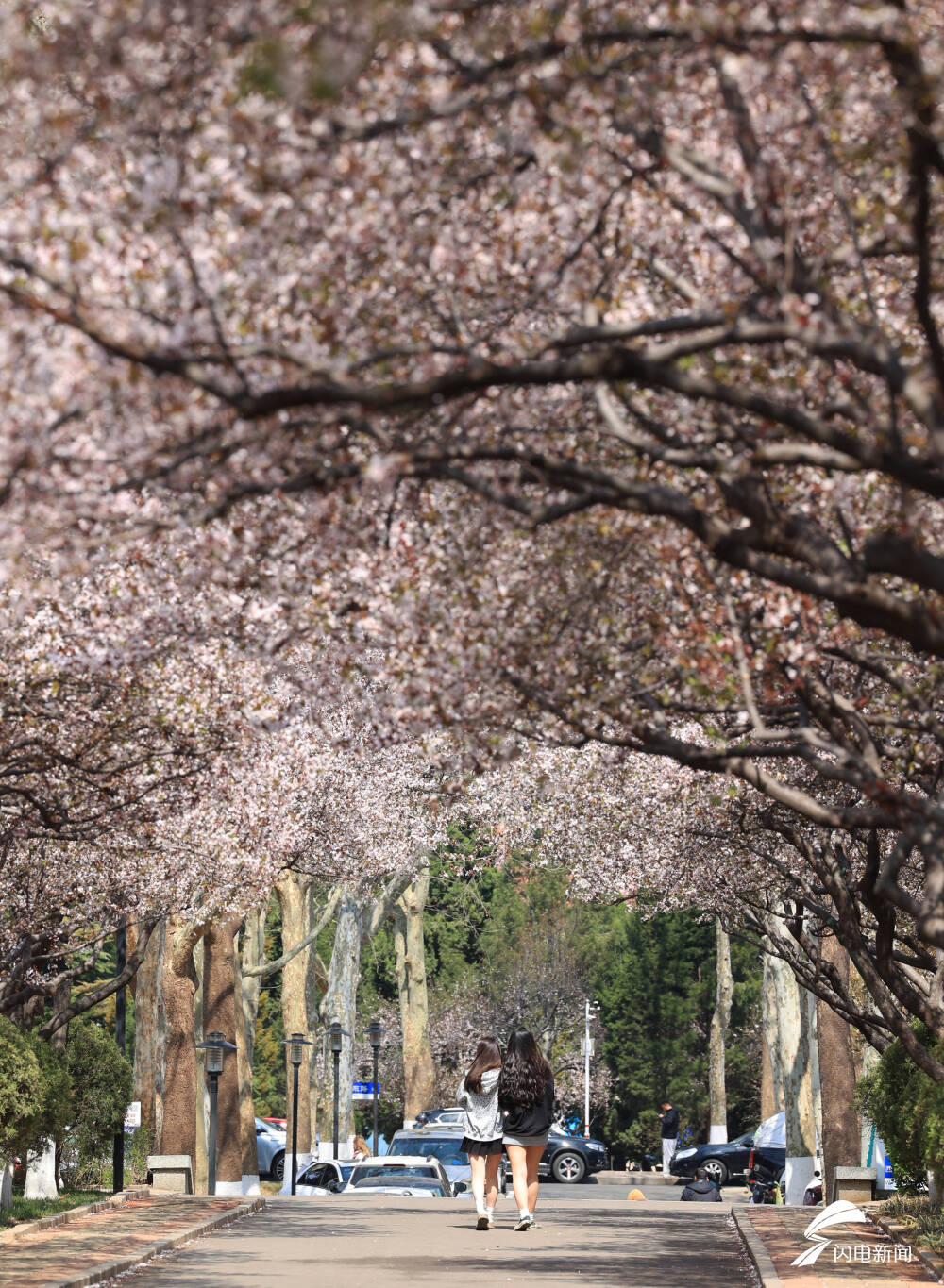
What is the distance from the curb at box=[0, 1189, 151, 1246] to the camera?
17531 millimetres

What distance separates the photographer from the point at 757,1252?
15961mm

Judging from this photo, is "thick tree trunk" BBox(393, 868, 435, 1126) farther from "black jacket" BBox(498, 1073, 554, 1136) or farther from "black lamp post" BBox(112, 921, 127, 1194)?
"black jacket" BBox(498, 1073, 554, 1136)

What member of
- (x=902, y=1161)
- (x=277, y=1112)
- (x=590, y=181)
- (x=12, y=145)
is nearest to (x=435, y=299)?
(x=590, y=181)

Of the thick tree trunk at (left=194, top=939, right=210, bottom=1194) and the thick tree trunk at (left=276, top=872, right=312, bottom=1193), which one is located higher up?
the thick tree trunk at (left=276, top=872, right=312, bottom=1193)

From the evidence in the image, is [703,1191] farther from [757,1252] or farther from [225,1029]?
[757,1252]

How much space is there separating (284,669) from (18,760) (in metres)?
2.21

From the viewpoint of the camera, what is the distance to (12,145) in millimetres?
7145

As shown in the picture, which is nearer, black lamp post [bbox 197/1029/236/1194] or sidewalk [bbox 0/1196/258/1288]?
sidewalk [bbox 0/1196/258/1288]

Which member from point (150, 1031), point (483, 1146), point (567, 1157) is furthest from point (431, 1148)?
point (483, 1146)

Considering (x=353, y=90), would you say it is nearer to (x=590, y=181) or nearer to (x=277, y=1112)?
(x=590, y=181)

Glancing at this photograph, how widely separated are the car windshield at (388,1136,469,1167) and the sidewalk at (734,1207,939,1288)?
19363 mm

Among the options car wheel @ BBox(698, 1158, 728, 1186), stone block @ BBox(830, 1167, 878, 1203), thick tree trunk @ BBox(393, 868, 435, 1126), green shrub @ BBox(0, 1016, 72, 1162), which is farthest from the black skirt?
thick tree trunk @ BBox(393, 868, 435, 1126)

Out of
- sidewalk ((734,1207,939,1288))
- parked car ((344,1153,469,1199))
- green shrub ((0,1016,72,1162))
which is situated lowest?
sidewalk ((734,1207,939,1288))

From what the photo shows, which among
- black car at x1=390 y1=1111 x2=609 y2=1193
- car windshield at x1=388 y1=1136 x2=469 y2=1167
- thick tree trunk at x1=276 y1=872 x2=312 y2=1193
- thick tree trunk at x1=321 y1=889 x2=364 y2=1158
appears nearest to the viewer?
car windshield at x1=388 y1=1136 x2=469 y2=1167
